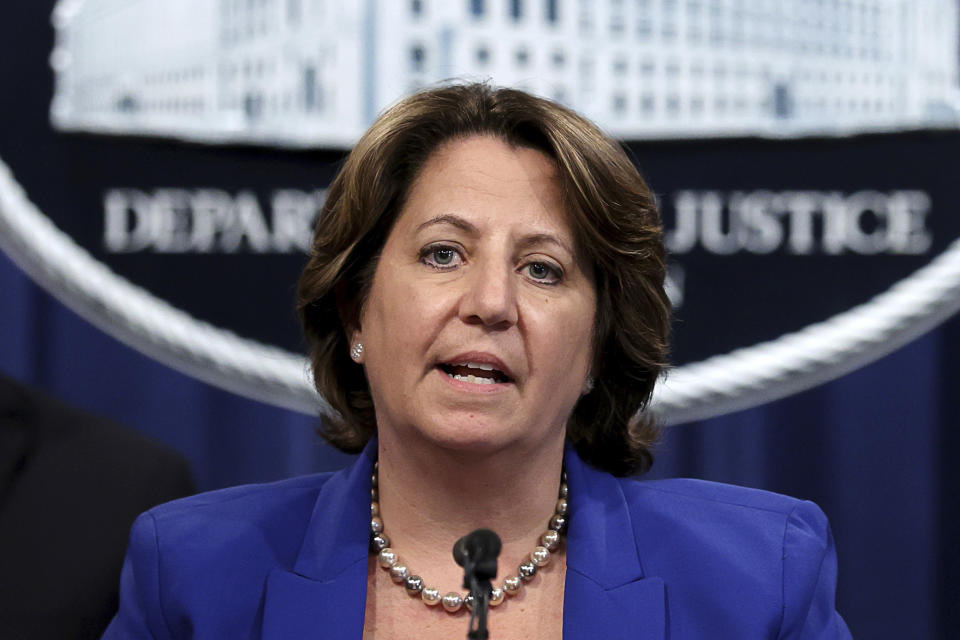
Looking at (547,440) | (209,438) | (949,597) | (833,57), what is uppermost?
(833,57)

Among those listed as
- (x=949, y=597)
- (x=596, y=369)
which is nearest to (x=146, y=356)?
(x=596, y=369)

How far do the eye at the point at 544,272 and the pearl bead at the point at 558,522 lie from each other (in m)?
0.34

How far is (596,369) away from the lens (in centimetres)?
Result: 168

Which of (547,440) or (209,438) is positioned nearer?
(547,440)

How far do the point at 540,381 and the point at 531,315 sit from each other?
85 millimetres

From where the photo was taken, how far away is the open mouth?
56.9 inches

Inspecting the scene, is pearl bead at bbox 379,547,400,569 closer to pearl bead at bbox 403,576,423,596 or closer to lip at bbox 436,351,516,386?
pearl bead at bbox 403,576,423,596

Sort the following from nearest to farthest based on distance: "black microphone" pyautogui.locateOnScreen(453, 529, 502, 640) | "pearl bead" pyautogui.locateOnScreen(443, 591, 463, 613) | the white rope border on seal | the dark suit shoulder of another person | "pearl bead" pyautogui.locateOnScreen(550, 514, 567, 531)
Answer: "black microphone" pyautogui.locateOnScreen(453, 529, 502, 640), "pearl bead" pyautogui.locateOnScreen(443, 591, 463, 613), "pearl bead" pyautogui.locateOnScreen(550, 514, 567, 531), the dark suit shoulder of another person, the white rope border on seal

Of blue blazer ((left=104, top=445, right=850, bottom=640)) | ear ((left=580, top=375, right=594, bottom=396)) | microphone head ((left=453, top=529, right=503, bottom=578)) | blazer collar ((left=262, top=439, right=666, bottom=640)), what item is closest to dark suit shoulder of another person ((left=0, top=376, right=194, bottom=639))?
blue blazer ((left=104, top=445, right=850, bottom=640))

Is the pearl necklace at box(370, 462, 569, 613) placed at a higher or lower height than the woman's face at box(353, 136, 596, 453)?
lower

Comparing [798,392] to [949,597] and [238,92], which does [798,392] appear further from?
[238,92]

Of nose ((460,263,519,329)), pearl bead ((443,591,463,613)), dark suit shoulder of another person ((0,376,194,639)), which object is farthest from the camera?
dark suit shoulder of another person ((0,376,194,639))

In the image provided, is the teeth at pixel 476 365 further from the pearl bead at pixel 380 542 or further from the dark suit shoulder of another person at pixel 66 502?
the dark suit shoulder of another person at pixel 66 502

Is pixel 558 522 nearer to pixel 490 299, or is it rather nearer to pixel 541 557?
pixel 541 557
